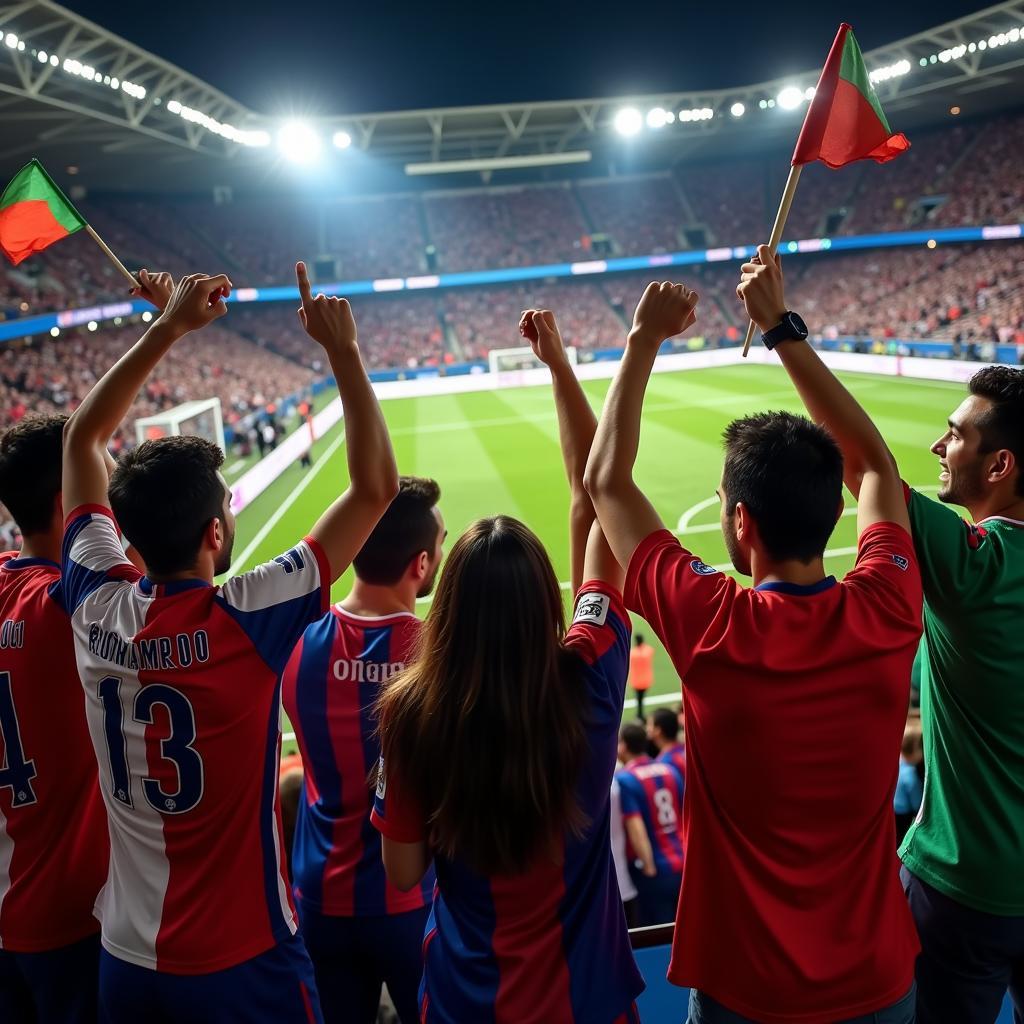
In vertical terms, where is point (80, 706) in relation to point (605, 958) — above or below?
above

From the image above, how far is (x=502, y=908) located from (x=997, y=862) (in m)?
1.45

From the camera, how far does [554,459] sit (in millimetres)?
22031

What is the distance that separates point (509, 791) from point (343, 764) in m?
1.08

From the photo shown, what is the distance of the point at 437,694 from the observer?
1.91 metres

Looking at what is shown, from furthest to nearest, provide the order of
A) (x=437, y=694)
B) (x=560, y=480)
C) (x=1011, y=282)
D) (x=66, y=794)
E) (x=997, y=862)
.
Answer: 1. (x=1011, y=282)
2. (x=560, y=480)
3. (x=66, y=794)
4. (x=997, y=862)
5. (x=437, y=694)

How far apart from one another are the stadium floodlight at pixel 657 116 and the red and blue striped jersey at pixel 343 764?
147 ft

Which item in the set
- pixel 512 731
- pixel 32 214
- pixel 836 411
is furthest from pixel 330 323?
pixel 32 214

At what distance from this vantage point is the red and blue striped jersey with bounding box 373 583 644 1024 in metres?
1.99

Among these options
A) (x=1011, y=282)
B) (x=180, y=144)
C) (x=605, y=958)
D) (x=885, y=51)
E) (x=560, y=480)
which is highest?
(x=885, y=51)

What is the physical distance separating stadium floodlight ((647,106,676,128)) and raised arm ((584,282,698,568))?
44.6 metres

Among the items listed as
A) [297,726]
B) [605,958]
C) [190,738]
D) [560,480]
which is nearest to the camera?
[605,958]

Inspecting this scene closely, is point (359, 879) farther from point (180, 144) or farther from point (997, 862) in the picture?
point (180, 144)

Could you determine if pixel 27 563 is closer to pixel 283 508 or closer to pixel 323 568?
pixel 323 568

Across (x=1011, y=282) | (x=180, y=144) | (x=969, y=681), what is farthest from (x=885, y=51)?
(x=969, y=681)
